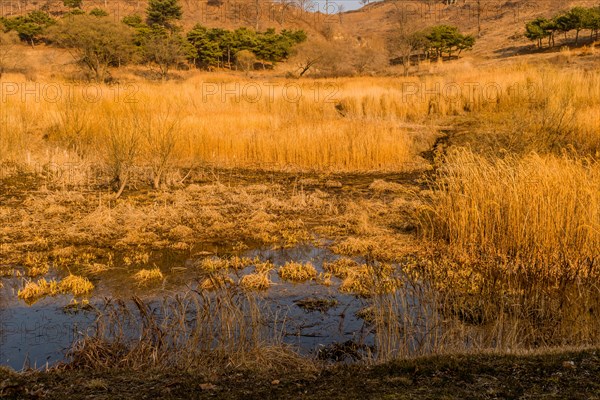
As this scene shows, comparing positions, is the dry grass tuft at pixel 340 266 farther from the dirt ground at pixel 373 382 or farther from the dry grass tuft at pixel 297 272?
the dirt ground at pixel 373 382

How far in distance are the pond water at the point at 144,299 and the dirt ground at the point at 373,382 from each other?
1.03 metres

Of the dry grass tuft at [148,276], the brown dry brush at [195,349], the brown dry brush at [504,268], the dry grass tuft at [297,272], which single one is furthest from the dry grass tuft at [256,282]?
the brown dry brush at [195,349]

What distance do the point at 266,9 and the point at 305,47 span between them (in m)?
28.7

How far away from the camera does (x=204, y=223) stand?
939 centimetres

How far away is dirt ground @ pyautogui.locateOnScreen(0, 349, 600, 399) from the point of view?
3350mm

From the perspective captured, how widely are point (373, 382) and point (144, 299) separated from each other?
140 inches

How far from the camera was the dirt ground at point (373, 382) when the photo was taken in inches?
132

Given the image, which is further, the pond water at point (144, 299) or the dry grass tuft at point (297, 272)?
the dry grass tuft at point (297, 272)

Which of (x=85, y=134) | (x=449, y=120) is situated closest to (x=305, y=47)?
(x=449, y=120)

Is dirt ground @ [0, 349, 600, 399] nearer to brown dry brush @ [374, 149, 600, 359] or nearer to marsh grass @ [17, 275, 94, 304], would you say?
brown dry brush @ [374, 149, 600, 359]

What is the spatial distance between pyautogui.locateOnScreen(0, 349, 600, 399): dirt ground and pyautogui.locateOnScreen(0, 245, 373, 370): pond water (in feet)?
3.37

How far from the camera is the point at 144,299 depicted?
6418 millimetres

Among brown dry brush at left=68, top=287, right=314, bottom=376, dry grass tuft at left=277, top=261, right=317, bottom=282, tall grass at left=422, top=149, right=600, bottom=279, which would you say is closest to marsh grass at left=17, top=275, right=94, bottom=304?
brown dry brush at left=68, top=287, right=314, bottom=376

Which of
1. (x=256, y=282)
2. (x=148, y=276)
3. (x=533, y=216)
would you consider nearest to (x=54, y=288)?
(x=148, y=276)
